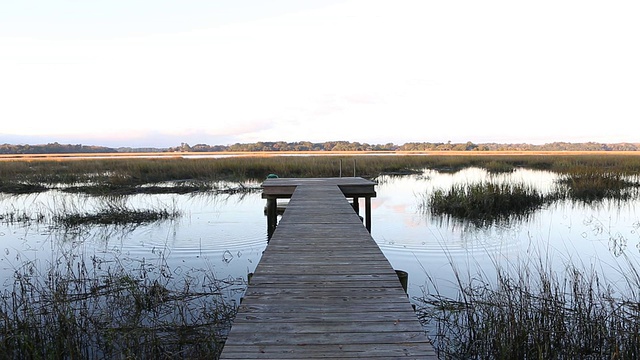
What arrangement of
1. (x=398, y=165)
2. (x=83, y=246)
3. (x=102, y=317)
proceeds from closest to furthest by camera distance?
(x=102, y=317) < (x=83, y=246) < (x=398, y=165)

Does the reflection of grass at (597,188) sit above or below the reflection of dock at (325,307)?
below

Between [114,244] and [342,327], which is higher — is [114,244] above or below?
below

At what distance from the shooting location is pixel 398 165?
3300 centimetres

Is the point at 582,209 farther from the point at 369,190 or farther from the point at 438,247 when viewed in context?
the point at 369,190

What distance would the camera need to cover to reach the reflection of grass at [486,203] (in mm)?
12406

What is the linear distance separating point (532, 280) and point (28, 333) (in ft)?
21.6

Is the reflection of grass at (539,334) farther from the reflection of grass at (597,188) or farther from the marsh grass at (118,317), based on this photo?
the reflection of grass at (597,188)

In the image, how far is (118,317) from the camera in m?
5.08

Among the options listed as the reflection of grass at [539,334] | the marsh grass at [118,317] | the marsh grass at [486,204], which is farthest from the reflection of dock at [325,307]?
the marsh grass at [486,204]

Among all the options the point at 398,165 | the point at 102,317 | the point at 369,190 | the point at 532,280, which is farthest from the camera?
the point at 398,165

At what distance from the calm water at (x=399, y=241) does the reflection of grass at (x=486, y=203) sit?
1.99 ft

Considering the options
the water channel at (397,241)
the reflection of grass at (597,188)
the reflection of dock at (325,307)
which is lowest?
the water channel at (397,241)

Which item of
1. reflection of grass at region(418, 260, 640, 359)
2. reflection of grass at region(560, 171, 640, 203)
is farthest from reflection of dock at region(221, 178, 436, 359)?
reflection of grass at region(560, 171, 640, 203)

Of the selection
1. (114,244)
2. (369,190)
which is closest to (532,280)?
(369,190)
